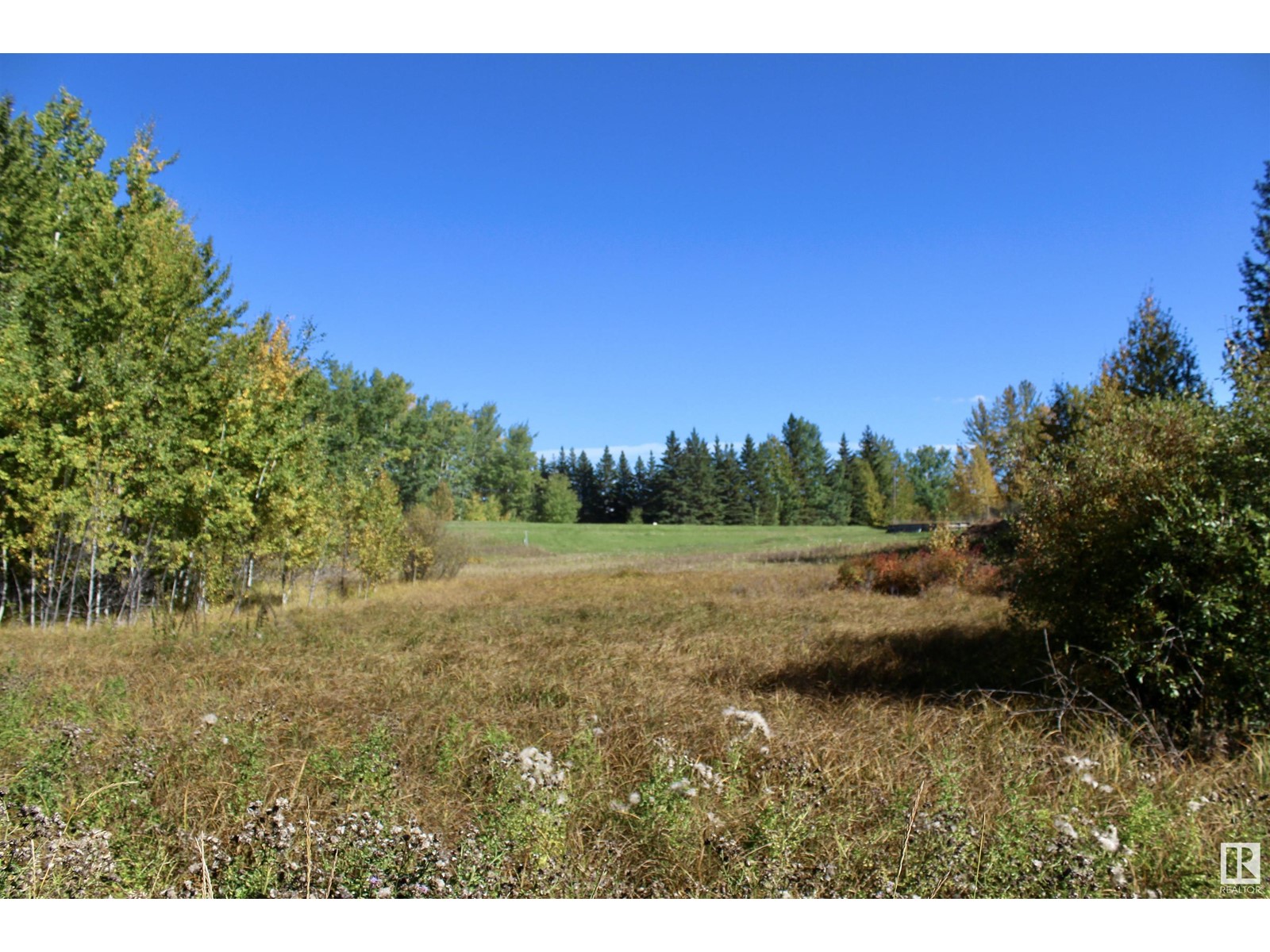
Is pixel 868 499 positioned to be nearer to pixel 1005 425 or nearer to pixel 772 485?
pixel 772 485

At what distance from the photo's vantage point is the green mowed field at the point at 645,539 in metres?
39.5

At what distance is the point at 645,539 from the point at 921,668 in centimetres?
4237

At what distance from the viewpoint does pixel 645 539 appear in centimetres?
4900

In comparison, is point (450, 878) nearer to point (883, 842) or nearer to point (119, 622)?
point (883, 842)

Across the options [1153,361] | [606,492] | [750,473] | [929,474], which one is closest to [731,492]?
[750,473]

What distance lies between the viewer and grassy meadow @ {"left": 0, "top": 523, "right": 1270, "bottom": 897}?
262 centimetres

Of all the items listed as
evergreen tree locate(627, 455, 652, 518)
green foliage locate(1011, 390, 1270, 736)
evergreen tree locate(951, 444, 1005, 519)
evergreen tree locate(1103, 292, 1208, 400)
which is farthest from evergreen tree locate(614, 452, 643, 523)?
green foliage locate(1011, 390, 1270, 736)

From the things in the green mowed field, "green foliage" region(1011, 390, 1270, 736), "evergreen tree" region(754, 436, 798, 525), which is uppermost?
"evergreen tree" region(754, 436, 798, 525)

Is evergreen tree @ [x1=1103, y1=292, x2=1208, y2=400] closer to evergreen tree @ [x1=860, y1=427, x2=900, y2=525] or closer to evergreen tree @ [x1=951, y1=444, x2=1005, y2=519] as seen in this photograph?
evergreen tree @ [x1=951, y1=444, x2=1005, y2=519]

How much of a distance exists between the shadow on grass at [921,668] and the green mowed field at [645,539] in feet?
92.6

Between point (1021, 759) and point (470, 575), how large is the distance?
22.4 meters

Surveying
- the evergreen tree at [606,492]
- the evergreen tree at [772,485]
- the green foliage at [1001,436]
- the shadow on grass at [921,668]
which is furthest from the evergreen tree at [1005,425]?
the evergreen tree at [606,492]

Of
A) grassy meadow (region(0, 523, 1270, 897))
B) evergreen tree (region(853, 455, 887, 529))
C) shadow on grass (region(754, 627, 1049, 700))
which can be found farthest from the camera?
evergreen tree (region(853, 455, 887, 529))

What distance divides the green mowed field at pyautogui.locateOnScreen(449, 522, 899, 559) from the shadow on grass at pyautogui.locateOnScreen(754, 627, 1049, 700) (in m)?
28.2
